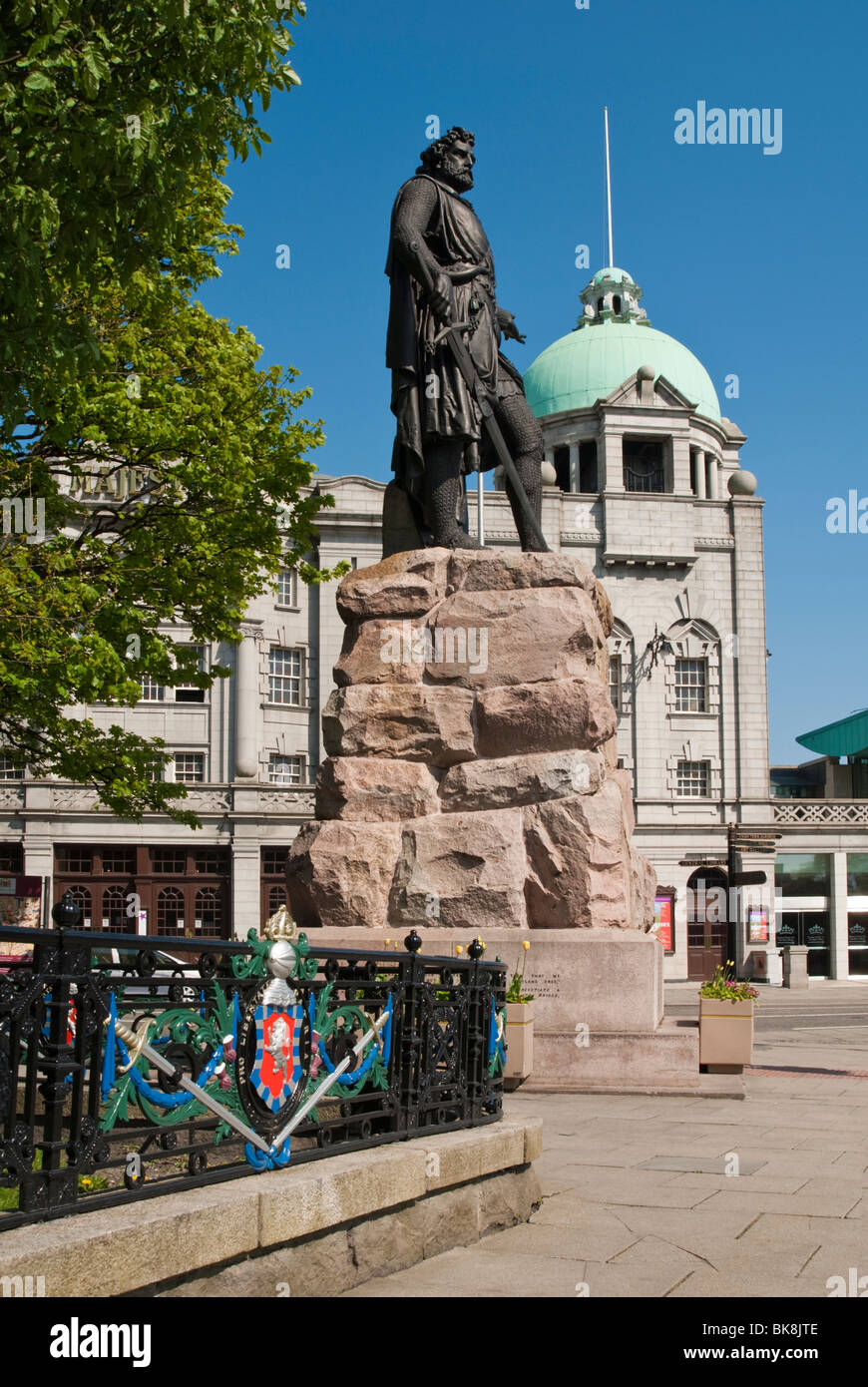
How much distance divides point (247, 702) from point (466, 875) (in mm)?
35846

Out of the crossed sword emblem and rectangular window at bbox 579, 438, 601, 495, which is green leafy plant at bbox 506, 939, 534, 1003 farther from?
rectangular window at bbox 579, 438, 601, 495

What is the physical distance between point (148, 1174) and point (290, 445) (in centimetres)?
1494

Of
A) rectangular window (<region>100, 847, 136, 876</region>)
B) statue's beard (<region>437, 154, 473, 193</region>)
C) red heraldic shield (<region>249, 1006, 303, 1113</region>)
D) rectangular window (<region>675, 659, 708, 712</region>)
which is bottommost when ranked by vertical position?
rectangular window (<region>100, 847, 136, 876</region>)

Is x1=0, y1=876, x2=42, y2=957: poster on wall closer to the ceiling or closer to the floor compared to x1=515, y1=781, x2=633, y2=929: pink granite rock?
closer to the floor

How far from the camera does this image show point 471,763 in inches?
458

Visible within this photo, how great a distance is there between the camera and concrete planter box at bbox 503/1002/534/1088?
1057cm

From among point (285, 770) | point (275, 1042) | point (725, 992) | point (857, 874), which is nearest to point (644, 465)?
point (857, 874)

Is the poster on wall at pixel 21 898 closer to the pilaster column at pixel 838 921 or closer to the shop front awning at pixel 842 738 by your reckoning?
the pilaster column at pixel 838 921

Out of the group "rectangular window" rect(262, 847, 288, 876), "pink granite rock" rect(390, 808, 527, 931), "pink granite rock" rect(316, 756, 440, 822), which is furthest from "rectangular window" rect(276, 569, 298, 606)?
"pink granite rock" rect(390, 808, 527, 931)

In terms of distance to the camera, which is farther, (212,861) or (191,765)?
(191,765)

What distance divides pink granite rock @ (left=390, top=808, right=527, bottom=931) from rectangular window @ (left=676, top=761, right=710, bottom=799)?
41.1 metres

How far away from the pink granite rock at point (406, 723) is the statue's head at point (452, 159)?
17.3 feet

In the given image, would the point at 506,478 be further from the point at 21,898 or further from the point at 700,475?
the point at 700,475
